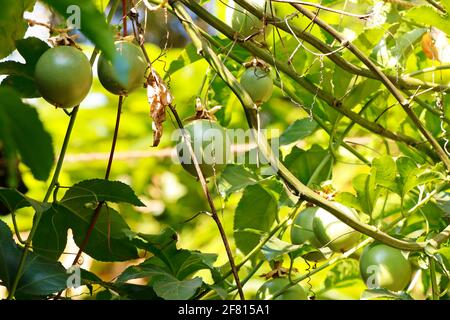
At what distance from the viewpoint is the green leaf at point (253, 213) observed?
868mm

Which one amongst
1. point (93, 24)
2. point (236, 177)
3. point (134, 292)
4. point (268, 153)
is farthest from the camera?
point (236, 177)

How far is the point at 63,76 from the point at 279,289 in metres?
0.32

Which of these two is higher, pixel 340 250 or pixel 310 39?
pixel 310 39

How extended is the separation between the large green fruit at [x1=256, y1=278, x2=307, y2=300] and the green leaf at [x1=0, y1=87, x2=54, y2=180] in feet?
1.56

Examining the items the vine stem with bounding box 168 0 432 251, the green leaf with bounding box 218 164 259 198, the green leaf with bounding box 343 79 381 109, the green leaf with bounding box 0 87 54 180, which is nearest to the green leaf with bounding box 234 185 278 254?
the green leaf with bounding box 218 164 259 198

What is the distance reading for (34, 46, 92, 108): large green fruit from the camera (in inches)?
23.6

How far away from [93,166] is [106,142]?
0.31 ft

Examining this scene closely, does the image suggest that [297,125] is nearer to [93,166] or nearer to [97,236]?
[97,236]

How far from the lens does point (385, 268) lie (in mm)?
716

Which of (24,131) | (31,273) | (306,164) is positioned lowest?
(24,131)

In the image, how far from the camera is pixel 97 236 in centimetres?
70

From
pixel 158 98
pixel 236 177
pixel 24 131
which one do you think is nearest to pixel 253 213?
pixel 236 177

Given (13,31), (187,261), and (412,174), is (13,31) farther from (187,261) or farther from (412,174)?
(412,174)
